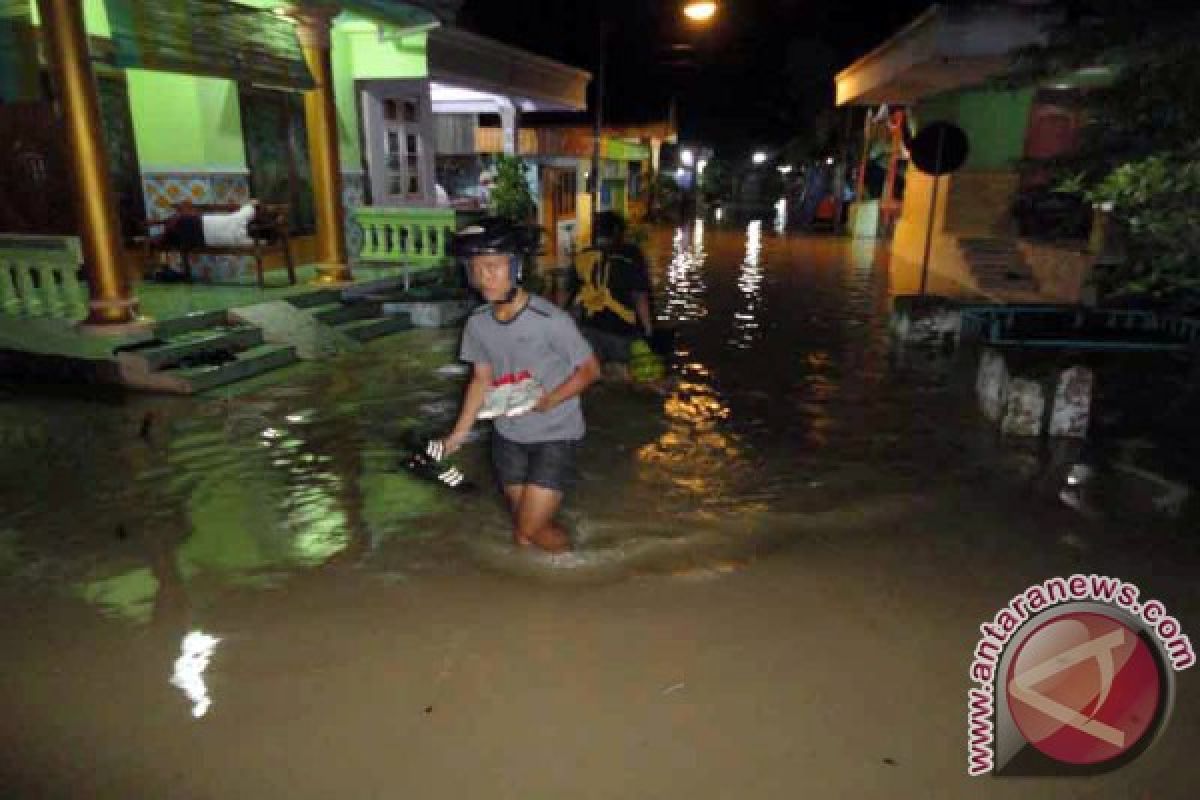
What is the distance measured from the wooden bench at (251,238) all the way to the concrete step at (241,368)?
78.4 inches

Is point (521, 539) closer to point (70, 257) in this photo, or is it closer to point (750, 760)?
point (750, 760)

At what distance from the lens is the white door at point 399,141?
14.1 metres

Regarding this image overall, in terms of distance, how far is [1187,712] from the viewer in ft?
10.1

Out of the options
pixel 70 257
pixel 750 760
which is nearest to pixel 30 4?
pixel 70 257

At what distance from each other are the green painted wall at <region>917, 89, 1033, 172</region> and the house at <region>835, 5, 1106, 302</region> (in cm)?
2

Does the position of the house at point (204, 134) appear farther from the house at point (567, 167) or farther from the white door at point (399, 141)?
the house at point (567, 167)

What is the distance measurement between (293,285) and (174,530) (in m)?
7.00

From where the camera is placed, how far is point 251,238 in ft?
33.9

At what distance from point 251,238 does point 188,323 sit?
2.33m

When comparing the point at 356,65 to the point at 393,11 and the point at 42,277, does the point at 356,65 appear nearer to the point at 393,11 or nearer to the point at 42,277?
the point at 393,11
